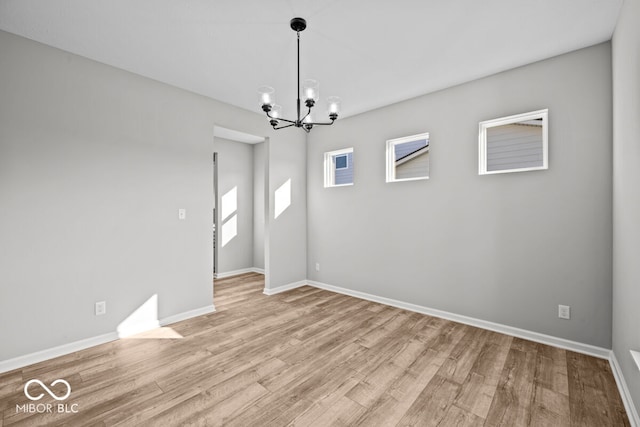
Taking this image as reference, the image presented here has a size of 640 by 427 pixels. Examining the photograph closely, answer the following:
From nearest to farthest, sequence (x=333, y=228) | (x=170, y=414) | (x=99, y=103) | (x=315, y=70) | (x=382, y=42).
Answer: (x=170, y=414)
(x=382, y=42)
(x=99, y=103)
(x=315, y=70)
(x=333, y=228)

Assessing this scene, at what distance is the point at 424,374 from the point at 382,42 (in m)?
2.84

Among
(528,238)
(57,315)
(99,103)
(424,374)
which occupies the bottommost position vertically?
(424,374)

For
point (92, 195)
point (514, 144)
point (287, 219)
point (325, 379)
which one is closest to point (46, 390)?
point (92, 195)

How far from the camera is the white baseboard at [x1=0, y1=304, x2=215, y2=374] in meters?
2.30

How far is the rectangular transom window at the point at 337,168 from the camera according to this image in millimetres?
4570

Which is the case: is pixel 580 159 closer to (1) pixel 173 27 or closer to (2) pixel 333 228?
(2) pixel 333 228

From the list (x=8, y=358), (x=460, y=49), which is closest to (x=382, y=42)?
(x=460, y=49)

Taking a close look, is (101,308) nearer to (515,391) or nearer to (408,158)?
(515,391)

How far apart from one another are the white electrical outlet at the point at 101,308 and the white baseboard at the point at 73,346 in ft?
0.73

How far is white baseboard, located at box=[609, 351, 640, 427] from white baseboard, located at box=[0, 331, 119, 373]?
4151 mm

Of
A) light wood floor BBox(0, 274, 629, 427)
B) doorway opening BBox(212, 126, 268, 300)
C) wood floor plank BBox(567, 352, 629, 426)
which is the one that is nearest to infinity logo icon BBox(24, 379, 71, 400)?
light wood floor BBox(0, 274, 629, 427)

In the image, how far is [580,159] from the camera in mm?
2561

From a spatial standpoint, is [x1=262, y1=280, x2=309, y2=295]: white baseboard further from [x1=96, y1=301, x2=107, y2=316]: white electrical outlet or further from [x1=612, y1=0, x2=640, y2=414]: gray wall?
[x1=612, y1=0, x2=640, y2=414]: gray wall

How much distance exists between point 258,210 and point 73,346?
3719 mm
